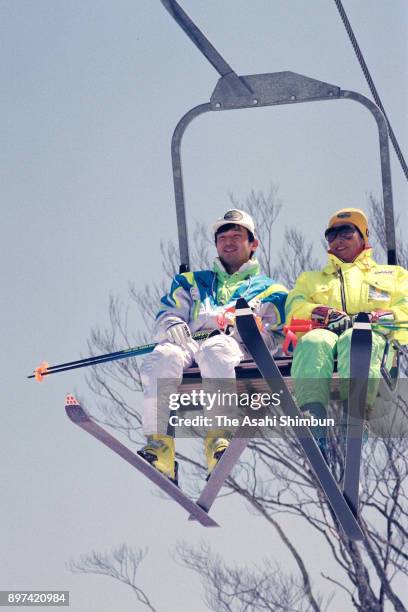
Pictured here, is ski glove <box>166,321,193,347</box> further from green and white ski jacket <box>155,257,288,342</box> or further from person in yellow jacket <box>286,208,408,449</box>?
person in yellow jacket <box>286,208,408,449</box>

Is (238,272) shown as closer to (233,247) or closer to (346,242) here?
(233,247)

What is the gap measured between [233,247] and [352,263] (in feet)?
2.04

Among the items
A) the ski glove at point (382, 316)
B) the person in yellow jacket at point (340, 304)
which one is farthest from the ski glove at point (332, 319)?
the ski glove at point (382, 316)

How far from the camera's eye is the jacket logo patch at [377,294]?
316 inches

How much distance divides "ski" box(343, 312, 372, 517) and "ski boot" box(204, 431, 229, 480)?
2.12 ft

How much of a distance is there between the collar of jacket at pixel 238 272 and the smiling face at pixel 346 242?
0.41 metres

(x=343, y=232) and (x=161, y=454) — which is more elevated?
(x=343, y=232)

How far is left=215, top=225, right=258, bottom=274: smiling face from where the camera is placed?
27.6 feet

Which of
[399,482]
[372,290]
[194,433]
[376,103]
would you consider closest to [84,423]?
[194,433]

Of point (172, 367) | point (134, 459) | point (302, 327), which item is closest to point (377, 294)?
point (302, 327)

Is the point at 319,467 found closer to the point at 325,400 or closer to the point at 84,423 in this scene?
the point at 325,400

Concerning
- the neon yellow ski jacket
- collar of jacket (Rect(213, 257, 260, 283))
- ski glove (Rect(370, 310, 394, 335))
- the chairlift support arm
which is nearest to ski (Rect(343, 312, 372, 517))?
ski glove (Rect(370, 310, 394, 335))

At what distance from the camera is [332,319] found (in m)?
7.90

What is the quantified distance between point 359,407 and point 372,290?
711 mm
